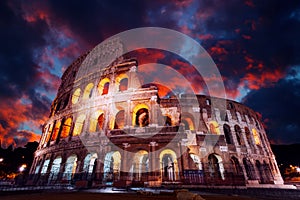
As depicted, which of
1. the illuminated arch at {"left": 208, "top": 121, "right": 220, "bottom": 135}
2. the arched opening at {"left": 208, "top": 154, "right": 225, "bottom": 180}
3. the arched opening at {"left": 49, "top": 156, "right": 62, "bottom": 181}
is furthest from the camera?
the illuminated arch at {"left": 208, "top": 121, "right": 220, "bottom": 135}

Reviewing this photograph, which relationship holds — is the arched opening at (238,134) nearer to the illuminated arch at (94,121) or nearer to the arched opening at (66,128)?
the illuminated arch at (94,121)

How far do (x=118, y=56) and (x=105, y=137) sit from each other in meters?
11.1

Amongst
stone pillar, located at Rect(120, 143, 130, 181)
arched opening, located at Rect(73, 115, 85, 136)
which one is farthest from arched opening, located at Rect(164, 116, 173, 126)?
arched opening, located at Rect(73, 115, 85, 136)

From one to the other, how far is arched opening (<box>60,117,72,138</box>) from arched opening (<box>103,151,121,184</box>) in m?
6.87

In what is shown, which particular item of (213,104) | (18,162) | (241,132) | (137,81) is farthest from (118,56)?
(18,162)

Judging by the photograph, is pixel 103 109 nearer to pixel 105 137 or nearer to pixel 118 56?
pixel 105 137

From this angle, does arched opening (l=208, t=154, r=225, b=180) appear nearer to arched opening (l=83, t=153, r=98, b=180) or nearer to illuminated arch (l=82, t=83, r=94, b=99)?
arched opening (l=83, t=153, r=98, b=180)

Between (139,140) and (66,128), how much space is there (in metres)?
10.4

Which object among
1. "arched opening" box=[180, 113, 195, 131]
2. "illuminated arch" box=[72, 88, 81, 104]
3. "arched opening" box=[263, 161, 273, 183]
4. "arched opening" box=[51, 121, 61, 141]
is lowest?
"arched opening" box=[263, 161, 273, 183]

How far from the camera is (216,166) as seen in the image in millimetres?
17812

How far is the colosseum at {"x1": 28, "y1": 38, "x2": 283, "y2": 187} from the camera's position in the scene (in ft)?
45.1

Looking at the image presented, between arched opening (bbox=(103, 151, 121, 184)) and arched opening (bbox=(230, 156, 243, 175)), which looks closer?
arched opening (bbox=(103, 151, 121, 184))

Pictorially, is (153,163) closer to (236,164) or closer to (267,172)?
(236,164)

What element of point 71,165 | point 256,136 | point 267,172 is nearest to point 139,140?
point 71,165
